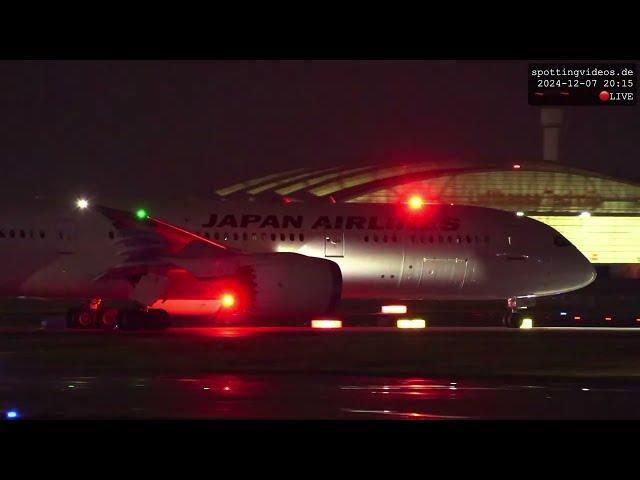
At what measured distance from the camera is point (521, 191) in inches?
2906

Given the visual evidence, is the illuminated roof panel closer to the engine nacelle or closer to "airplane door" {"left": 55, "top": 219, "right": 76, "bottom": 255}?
"airplane door" {"left": 55, "top": 219, "right": 76, "bottom": 255}

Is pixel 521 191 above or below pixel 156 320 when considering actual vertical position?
above

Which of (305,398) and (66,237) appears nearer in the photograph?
(305,398)

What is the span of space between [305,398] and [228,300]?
1294cm

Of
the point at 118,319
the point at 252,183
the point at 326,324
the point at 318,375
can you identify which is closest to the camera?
the point at 318,375

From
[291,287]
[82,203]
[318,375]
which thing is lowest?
[318,375]

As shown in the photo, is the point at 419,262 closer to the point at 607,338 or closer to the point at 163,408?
the point at 607,338

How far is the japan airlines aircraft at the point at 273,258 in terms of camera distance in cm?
2700

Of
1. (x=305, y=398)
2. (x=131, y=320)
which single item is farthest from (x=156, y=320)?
(x=305, y=398)

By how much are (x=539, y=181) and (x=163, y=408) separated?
62402 millimetres

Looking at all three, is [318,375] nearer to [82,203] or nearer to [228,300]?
[228,300]

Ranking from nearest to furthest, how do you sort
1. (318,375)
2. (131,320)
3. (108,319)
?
(318,375) < (131,320) < (108,319)

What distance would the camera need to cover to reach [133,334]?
25578 mm
